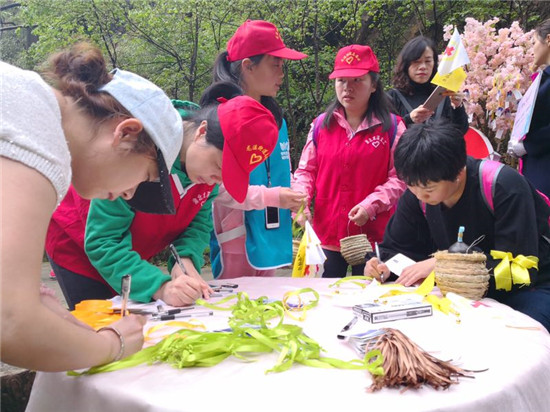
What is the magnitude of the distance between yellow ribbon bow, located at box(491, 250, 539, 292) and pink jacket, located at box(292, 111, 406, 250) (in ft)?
3.83

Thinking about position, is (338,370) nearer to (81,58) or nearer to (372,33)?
(81,58)

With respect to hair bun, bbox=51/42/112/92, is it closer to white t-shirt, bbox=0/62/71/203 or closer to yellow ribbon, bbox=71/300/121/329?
white t-shirt, bbox=0/62/71/203

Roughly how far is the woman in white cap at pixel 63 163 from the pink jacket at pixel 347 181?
187 cm

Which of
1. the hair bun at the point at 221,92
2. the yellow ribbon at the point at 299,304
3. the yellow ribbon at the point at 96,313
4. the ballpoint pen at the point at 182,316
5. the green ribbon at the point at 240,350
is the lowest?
the yellow ribbon at the point at 299,304

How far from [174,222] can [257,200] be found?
0.55 meters

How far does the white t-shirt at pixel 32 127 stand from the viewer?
2.83 feet

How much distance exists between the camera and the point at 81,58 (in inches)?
47.5

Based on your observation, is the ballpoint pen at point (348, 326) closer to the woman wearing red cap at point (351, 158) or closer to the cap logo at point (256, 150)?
the cap logo at point (256, 150)

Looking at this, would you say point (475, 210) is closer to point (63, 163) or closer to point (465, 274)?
point (465, 274)

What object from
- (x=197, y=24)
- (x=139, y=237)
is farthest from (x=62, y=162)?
(x=197, y=24)

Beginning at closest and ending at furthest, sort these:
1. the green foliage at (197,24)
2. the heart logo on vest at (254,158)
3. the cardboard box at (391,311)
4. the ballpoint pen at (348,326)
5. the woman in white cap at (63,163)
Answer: the woman in white cap at (63,163) < the ballpoint pen at (348,326) < the cardboard box at (391,311) < the heart logo on vest at (254,158) < the green foliage at (197,24)

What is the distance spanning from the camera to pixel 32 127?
2.96 feet

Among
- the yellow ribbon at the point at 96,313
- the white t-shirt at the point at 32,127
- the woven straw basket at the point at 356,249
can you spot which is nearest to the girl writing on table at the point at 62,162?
the white t-shirt at the point at 32,127

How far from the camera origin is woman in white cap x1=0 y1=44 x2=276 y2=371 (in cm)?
85
